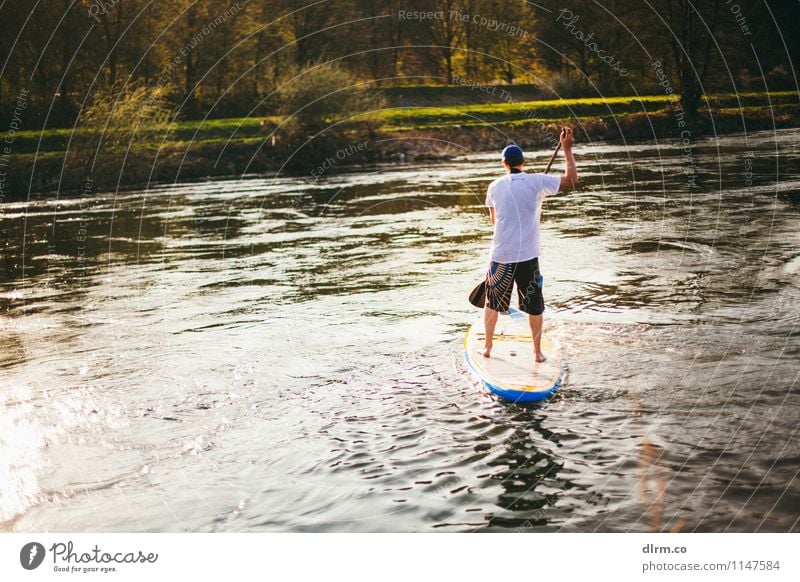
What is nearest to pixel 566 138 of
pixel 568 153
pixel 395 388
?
pixel 568 153

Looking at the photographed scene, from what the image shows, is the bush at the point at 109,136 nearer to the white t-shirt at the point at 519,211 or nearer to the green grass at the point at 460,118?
the green grass at the point at 460,118

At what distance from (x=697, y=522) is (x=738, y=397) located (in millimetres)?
2709

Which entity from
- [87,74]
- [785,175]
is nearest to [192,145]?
[87,74]

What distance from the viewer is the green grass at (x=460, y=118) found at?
138 feet

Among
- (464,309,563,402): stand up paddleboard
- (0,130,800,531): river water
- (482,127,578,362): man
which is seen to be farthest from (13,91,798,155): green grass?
(482,127,578,362): man

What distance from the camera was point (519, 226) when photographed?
8.70 m

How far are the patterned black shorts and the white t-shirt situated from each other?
3.4 inches

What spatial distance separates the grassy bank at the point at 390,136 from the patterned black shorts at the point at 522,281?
101 ft

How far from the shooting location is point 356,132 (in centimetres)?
4169

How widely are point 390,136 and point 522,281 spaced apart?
37120mm
